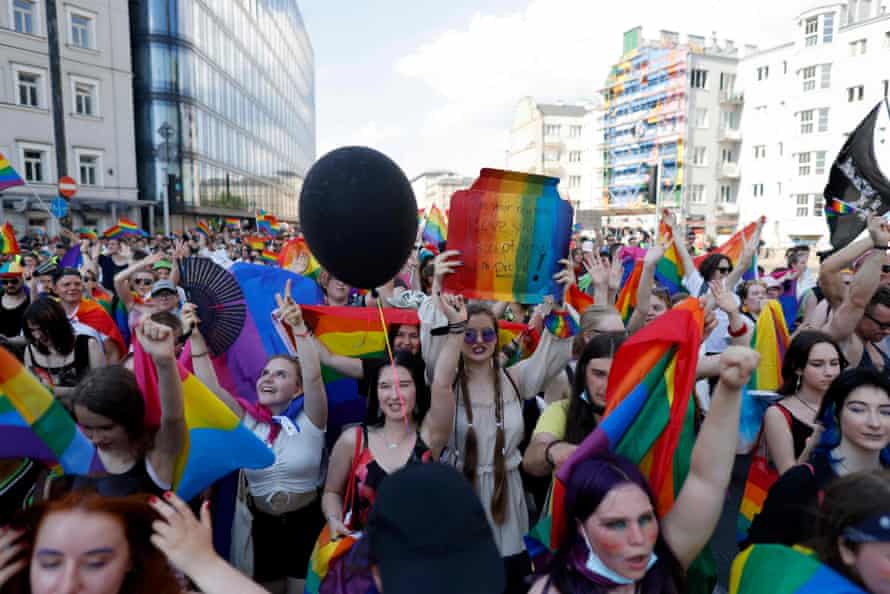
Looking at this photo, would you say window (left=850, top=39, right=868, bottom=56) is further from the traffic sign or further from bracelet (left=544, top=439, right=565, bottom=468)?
bracelet (left=544, top=439, right=565, bottom=468)

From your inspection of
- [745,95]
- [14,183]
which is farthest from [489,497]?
[745,95]

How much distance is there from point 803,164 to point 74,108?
143ft

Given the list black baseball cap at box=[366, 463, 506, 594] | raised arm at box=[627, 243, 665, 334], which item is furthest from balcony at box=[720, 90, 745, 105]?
black baseball cap at box=[366, 463, 506, 594]

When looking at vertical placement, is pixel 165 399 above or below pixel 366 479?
above

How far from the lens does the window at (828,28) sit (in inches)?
1401

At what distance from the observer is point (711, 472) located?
1.84 m

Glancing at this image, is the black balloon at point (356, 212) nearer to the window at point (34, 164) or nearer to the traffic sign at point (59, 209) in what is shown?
the traffic sign at point (59, 209)

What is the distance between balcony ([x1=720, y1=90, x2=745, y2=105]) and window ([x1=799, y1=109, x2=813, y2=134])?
8.62 meters

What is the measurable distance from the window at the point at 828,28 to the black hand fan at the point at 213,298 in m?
44.5

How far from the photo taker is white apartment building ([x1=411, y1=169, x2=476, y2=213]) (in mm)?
93625

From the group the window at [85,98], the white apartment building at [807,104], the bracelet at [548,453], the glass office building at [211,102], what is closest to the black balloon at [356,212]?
the bracelet at [548,453]

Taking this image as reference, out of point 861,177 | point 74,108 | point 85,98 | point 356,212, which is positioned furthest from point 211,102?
point 356,212

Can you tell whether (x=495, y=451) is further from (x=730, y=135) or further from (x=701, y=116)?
(x=701, y=116)

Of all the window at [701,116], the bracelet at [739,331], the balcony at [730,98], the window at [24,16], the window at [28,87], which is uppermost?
the balcony at [730,98]
